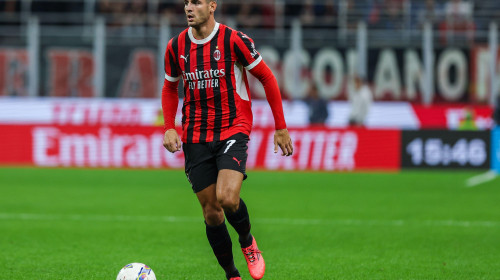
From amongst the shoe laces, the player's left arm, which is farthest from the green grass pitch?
the player's left arm

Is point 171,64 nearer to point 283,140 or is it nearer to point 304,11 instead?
point 283,140

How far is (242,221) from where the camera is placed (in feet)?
18.8

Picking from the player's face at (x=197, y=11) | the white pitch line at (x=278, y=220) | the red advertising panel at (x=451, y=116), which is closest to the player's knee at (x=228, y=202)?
the player's face at (x=197, y=11)

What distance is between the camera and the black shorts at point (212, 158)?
5.66 m

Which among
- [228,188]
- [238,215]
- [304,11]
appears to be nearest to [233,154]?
[228,188]

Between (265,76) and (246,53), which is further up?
(246,53)

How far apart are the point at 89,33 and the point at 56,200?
10.5m

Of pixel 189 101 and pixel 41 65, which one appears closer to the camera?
pixel 189 101

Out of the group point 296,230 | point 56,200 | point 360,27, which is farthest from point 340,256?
point 360,27

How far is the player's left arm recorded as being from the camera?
5668 millimetres

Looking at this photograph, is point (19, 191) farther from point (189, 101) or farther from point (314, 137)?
point (189, 101)

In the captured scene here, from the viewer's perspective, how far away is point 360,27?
70.7 ft

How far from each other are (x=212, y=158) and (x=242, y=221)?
499 mm

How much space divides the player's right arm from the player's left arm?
1.65ft
